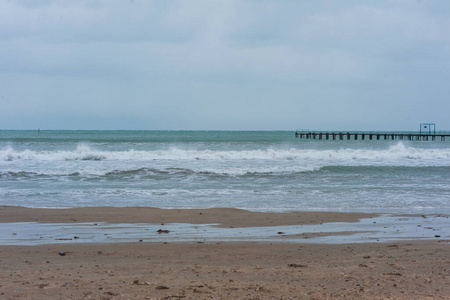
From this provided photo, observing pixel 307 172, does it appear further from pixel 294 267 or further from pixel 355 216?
pixel 294 267

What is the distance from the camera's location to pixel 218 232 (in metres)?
Answer: 8.47

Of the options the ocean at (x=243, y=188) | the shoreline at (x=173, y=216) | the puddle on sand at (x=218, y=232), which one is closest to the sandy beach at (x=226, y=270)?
the puddle on sand at (x=218, y=232)

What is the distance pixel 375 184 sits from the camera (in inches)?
672

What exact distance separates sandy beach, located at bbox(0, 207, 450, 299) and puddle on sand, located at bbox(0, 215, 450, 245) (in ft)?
1.40

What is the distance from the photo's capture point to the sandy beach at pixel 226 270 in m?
4.71

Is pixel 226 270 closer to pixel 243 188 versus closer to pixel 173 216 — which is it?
pixel 173 216

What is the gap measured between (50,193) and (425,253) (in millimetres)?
11720

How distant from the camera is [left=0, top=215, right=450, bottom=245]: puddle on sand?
775 centimetres

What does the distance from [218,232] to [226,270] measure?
2785 mm

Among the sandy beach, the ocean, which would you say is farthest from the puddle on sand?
the ocean

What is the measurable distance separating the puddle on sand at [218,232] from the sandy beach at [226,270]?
427mm

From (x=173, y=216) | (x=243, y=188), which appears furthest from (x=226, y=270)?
(x=243, y=188)

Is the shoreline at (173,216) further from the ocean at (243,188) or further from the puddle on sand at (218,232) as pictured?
the ocean at (243,188)

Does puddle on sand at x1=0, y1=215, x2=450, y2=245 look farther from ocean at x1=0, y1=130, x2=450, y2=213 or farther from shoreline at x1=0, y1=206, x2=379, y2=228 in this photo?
ocean at x1=0, y1=130, x2=450, y2=213
